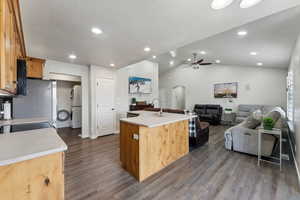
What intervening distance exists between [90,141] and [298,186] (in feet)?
15.1

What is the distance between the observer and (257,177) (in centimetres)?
228

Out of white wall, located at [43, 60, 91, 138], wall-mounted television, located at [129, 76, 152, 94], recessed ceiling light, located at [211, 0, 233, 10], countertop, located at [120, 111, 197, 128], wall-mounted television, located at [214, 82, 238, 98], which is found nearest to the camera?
recessed ceiling light, located at [211, 0, 233, 10]

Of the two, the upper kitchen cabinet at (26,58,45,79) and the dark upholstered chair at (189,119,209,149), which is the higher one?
the upper kitchen cabinet at (26,58,45,79)

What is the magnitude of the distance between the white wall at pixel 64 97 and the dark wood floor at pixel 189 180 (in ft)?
11.9

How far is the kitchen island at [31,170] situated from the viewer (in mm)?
1004

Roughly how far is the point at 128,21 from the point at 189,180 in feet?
8.56

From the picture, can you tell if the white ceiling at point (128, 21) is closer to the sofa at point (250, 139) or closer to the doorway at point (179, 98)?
the sofa at point (250, 139)

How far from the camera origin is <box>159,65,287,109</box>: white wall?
613 cm

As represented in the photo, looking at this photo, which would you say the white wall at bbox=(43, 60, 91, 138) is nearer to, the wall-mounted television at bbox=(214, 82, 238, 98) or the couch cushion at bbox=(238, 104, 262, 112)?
the wall-mounted television at bbox=(214, 82, 238, 98)

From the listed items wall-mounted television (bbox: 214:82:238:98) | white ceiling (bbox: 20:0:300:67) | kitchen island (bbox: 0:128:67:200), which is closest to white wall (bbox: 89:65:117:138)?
white ceiling (bbox: 20:0:300:67)

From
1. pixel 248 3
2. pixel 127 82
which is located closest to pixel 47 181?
pixel 248 3

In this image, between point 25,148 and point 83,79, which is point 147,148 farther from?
point 83,79

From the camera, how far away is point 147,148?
229 cm

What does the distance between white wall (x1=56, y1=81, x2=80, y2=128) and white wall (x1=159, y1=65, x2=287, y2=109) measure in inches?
235
